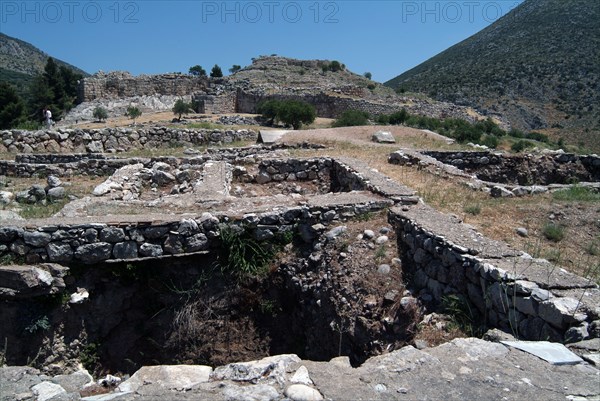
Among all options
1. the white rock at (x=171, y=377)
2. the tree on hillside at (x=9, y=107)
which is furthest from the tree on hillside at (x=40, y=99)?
the white rock at (x=171, y=377)

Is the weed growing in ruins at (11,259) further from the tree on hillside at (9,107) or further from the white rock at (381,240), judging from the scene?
the tree on hillside at (9,107)

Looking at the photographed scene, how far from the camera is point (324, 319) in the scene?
540 cm

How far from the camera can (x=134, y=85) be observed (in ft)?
114

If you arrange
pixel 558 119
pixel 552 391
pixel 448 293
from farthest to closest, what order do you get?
pixel 558 119 < pixel 448 293 < pixel 552 391

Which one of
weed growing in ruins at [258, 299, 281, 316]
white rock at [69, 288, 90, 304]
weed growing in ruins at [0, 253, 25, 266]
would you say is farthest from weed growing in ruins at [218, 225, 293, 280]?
weed growing in ruins at [0, 253, 25, 266]

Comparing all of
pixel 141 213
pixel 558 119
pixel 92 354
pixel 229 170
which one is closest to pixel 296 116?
pixel 229 170

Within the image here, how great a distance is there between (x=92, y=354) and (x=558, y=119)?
4082 cm

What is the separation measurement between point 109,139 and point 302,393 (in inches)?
594

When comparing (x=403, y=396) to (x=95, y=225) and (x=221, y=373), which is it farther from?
(x=95, y=225)

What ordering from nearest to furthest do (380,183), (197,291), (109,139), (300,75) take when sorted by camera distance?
(197,291) → (380,183) → (109,139) → (300,75)

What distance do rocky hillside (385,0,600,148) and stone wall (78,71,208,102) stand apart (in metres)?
22.9

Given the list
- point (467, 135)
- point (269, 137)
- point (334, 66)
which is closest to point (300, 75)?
point (334, 66)

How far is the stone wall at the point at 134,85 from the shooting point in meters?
33.9

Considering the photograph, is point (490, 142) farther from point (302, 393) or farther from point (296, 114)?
point (302, 393)
